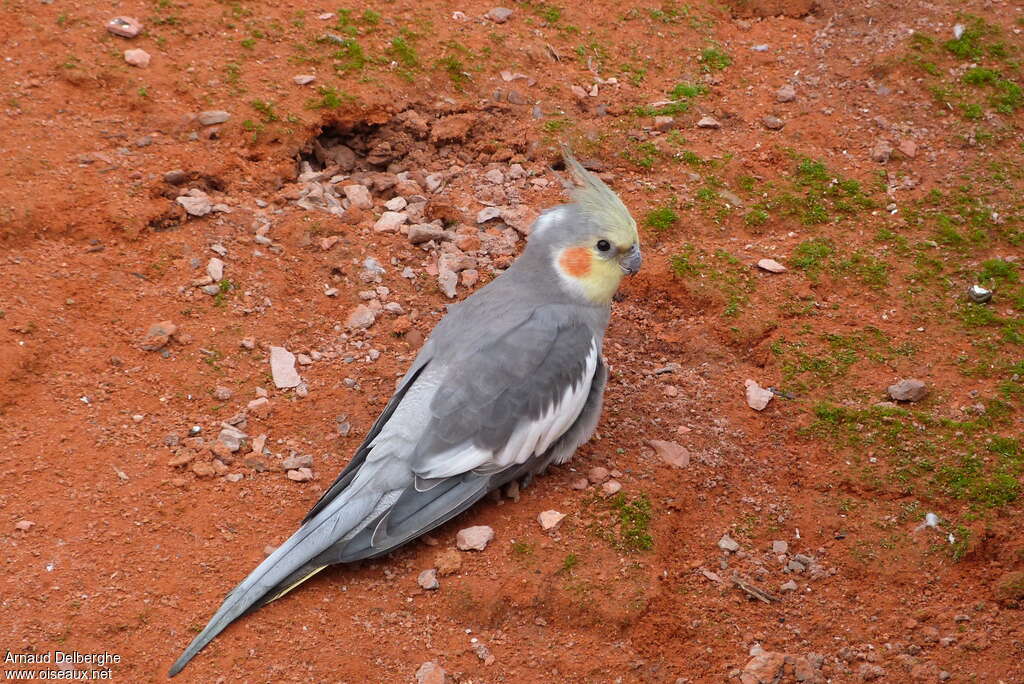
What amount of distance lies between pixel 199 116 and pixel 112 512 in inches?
126

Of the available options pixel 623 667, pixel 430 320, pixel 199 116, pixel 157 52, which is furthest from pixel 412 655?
pixel 157 52

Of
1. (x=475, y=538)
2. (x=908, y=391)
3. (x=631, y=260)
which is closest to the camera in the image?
(x=475, y=538)

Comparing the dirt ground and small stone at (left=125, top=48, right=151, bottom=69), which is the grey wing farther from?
small stone at (left=125, top=48, right=151, bottom=69)

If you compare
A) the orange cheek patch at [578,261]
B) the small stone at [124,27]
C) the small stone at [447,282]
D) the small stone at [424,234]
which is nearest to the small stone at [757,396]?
the orange cheek patch at [578,261]

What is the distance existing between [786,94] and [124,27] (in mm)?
5180

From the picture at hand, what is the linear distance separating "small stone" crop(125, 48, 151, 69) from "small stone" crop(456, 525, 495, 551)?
4443mm

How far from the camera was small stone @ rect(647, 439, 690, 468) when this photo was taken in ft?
17.9

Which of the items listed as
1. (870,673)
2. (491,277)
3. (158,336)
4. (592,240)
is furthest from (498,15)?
(870,673)

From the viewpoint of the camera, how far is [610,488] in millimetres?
5227

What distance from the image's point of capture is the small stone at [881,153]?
734 cm

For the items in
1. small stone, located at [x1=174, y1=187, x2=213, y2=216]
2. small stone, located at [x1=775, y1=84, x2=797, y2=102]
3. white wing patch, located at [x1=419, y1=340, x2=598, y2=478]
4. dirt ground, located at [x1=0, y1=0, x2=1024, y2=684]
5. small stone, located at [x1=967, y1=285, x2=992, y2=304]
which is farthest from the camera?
small stone, located at [x1=775, y1=84, x2=797, y2=102]

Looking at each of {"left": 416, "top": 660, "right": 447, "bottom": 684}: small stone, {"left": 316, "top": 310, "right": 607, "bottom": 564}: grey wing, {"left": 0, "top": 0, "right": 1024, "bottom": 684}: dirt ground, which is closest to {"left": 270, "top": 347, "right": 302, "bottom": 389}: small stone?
{"left": 0, "top": 0, "right": 1024, "bottom": 684}: dirt ground

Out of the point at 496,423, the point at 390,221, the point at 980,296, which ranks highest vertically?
the point at 980,296

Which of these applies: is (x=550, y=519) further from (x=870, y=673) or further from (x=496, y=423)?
(x=870, y=673)
